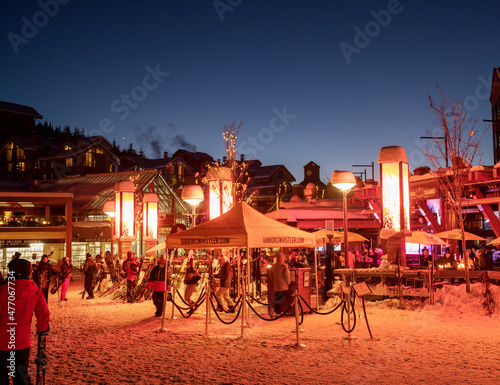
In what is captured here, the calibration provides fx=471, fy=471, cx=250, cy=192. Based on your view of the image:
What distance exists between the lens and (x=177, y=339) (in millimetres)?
10141

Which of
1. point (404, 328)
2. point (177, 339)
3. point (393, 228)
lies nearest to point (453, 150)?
point (393, 228)

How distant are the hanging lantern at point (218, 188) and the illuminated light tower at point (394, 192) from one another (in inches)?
307

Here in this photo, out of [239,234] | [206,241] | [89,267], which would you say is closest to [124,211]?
[89,267]

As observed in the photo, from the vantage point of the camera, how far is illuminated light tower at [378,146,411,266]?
11.7 meters

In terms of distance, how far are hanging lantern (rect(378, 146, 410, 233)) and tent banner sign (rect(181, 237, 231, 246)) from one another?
13.7ft

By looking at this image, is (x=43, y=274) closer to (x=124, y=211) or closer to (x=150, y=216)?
(x=124, y=211)

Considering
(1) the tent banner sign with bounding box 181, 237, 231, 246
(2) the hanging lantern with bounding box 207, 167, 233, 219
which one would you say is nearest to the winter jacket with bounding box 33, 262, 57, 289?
(1) the tent banner sign with bounding box 181, 237, 231, 246

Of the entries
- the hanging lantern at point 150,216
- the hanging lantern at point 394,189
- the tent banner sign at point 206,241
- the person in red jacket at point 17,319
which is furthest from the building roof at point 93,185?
the person in red jacket at point 17,319

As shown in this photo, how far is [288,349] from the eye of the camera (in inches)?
353

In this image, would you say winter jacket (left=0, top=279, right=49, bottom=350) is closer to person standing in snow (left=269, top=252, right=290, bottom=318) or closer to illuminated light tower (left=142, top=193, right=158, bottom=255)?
person standing in snow (left=269, top=252, right=290, bottom=318)

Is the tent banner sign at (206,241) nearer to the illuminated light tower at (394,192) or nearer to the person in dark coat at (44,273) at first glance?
the illuminated light tower at (394,192)

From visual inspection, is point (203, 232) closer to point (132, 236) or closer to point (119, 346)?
point (119, 346)

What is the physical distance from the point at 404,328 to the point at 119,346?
641cm

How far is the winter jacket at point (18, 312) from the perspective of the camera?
16.7ft
